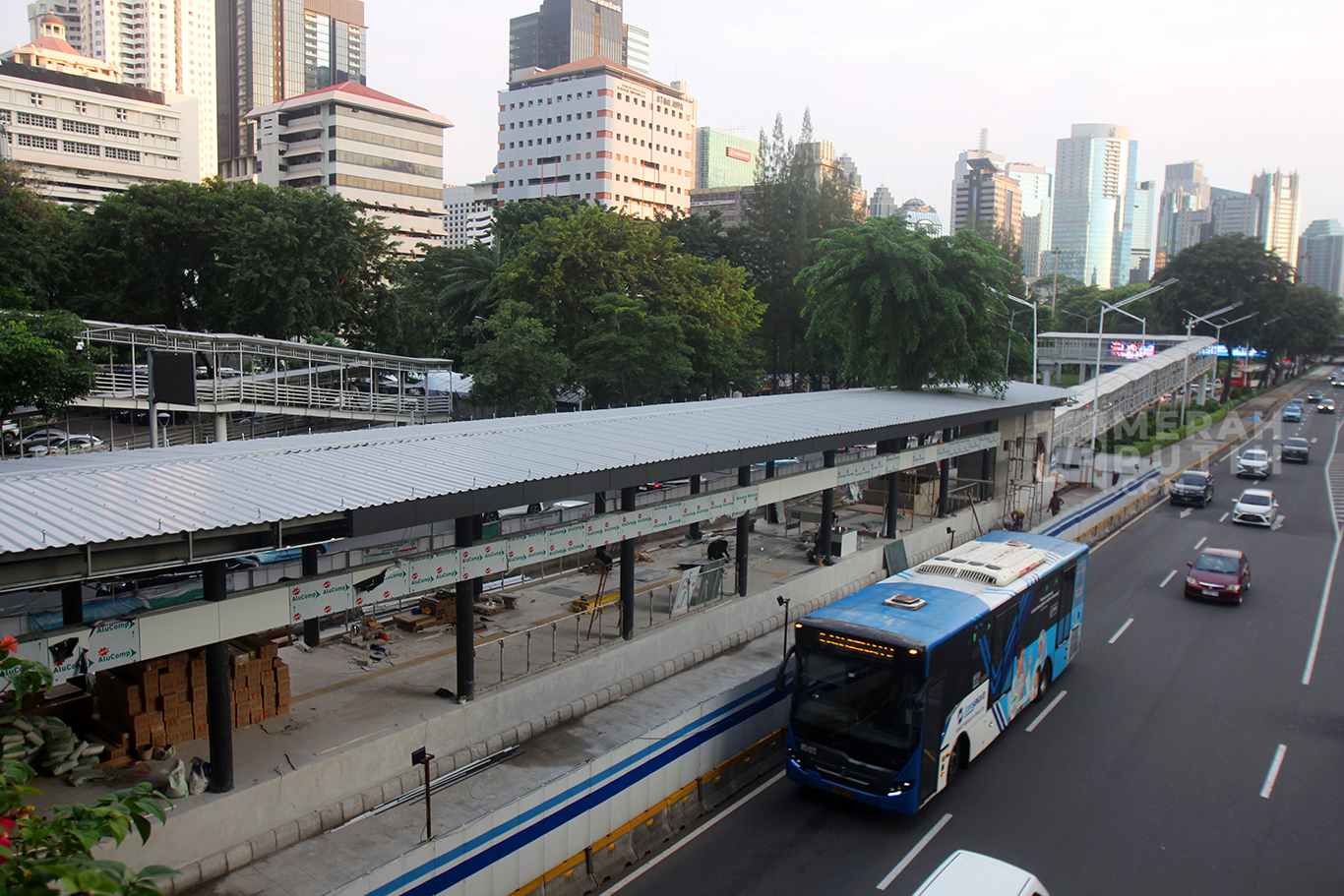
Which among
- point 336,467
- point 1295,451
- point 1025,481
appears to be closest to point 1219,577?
point 1025,481

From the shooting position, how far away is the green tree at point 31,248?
116ft

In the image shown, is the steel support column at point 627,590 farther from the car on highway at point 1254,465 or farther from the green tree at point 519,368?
the car on highway at point 1254,465

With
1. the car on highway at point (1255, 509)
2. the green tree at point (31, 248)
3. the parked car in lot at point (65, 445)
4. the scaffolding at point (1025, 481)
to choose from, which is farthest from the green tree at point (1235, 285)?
the green tree at point (31, 248)

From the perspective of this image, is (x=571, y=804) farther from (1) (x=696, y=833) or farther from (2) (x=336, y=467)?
(2) (x=336, y=467)

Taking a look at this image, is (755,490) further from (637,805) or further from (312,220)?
(312,220)

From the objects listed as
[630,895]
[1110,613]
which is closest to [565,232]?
[1110,613]

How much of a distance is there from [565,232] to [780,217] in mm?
25984

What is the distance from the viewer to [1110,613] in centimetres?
2206

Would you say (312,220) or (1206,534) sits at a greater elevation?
(312,220)

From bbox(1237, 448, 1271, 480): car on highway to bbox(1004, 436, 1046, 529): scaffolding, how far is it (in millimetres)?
16622

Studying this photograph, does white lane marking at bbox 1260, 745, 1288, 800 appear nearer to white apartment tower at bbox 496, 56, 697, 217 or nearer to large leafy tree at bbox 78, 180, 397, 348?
large leafy tree at bbox 78, 180, 397, 348

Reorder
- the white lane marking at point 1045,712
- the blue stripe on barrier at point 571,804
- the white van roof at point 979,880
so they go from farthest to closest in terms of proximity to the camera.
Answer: the white lane marking at point 1045,712, the blue stripe on barrier at point 571,804, the white van roof at point 979,880

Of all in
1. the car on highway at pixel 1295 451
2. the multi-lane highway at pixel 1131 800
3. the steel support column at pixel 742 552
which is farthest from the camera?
the car on highway at pixel 1295 451

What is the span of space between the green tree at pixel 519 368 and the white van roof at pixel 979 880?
28.3 meters
